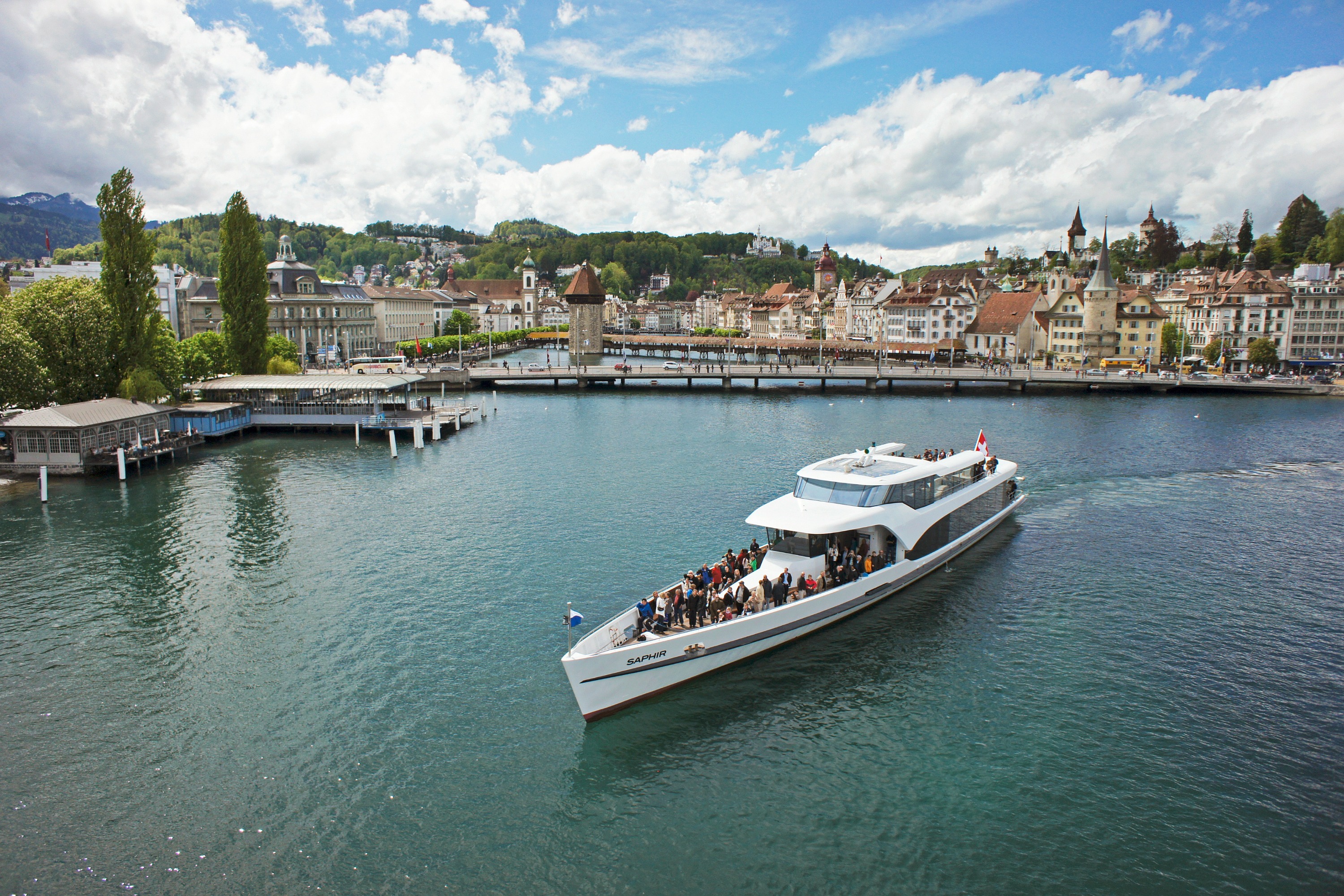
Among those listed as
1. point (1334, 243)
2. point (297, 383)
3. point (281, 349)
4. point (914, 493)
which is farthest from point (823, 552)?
point (1334, 243)

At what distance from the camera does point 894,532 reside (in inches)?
1086

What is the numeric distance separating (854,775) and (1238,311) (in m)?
121

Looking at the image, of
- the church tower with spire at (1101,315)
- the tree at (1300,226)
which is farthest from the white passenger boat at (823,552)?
the tree at (1300,226)

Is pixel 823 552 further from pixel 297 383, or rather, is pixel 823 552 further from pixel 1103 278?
pixel 1103 278

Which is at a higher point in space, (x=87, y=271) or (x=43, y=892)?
(x=87, y=271)

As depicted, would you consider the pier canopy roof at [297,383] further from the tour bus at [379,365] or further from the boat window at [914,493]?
the boat window at [914,493]

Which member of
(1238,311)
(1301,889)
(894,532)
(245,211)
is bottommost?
(1301,889)

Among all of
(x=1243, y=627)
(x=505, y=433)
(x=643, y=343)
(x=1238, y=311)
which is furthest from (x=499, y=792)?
(x=643, y=343)

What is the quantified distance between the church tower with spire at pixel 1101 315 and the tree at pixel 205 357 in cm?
10876

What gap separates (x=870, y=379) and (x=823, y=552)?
74963 mm

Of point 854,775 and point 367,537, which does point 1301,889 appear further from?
point 367,537

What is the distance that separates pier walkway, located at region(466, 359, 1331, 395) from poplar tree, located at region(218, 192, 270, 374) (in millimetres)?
29158

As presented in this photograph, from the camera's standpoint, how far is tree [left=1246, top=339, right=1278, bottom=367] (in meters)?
104

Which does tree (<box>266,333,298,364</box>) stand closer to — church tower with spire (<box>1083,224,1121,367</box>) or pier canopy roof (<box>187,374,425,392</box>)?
pier canopy roof (<box>187,374,425,392</box>)
